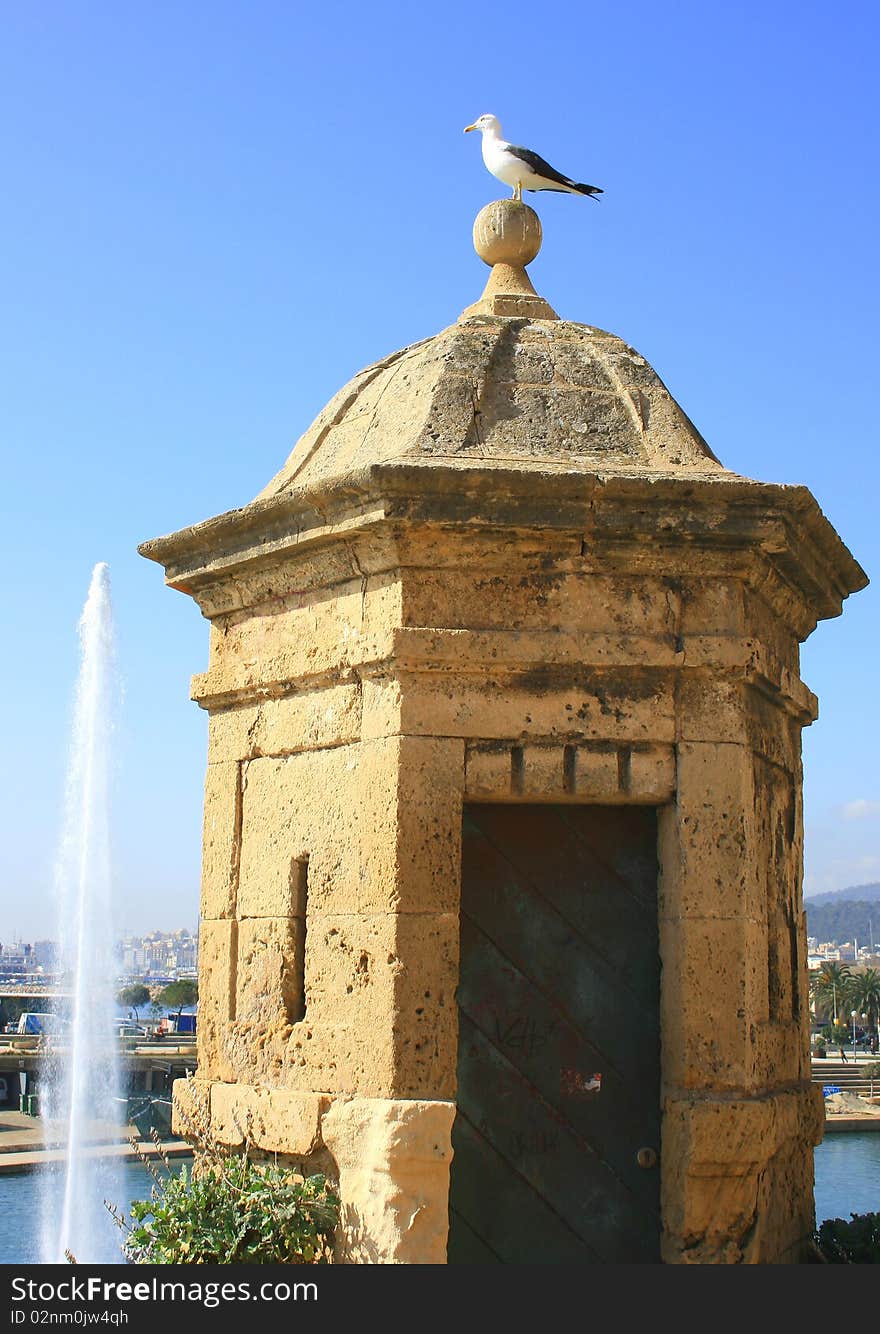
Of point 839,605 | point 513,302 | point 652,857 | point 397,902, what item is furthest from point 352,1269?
point 513,302

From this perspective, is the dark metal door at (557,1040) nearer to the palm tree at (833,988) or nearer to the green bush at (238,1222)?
the green bush at (238,1222)

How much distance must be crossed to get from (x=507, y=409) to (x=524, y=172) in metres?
1.34

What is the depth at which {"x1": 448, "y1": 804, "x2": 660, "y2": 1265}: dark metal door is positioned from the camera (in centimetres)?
417

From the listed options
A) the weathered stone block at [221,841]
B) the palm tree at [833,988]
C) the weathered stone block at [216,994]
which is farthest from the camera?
the palm tree at [833,988]

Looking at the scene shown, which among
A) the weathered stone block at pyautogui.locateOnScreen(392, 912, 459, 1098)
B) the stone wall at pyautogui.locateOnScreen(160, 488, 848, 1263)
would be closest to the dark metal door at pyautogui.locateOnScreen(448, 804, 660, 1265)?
the stone wall at pyautogui.locateOnScreen(160, 488, 848, 1263)

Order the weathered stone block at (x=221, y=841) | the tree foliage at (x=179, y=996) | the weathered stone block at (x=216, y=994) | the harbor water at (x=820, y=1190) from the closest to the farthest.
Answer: the weathered stone block at (x=216, y=994)
the weathered stone block at (x=221, y=841)
the harbor water at (x=820, y=1190)
the tree foliage at (x=179, y=996)

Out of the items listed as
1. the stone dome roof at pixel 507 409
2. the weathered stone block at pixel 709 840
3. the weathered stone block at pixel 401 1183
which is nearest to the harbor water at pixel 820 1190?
the weathered stone block at pixel 401 1183

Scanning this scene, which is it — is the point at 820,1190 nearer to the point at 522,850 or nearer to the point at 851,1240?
the point at 851,1240

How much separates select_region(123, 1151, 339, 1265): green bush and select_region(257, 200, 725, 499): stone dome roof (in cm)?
207

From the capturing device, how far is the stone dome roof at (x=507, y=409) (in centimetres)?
439

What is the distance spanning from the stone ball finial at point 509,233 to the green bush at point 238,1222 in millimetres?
3388

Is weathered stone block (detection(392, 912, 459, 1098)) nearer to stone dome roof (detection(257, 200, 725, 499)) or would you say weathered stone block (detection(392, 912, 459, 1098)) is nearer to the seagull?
stone dome roof (detection(257, 200, 725, 499))

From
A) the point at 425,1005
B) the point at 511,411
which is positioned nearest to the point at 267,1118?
the point at 425,1005

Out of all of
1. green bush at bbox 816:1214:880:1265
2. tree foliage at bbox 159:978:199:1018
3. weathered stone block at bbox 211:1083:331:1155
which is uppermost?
weathered stone block at bbox 211:1083:331:1155
